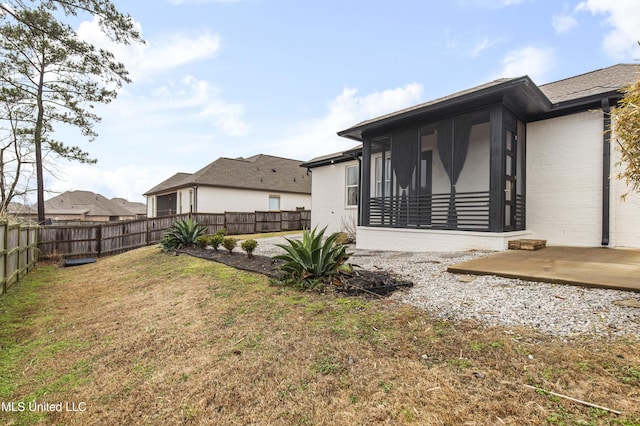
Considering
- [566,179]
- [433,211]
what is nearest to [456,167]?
[433,211]

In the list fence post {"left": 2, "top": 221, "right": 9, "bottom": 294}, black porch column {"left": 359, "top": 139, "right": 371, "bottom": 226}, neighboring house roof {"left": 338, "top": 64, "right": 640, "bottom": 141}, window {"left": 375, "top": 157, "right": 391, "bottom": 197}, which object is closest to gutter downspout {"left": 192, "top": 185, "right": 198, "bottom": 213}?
fence post {"left": 2, "top": 221, "right": 9, "bottom": 294}

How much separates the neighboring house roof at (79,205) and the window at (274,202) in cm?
3055

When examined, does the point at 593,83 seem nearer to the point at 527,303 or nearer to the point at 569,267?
the point at 569,267

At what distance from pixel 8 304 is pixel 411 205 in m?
8.36

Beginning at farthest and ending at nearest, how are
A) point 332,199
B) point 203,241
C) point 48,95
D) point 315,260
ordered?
point 332,199
point 48,95
point 203,241
point 315,260

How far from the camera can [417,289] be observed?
151 inches

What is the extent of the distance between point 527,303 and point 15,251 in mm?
9835

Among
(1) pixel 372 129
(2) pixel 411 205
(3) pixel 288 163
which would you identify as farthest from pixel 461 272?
(3) pixel 288 163

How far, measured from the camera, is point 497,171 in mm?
6078

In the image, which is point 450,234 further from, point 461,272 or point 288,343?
point 288,343

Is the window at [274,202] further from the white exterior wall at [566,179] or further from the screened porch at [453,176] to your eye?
the white exterior wall at [566,179]

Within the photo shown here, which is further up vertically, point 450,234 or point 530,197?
point 530,197

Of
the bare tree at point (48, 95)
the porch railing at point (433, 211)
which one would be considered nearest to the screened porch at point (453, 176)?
the porch railing at point (433, 211)

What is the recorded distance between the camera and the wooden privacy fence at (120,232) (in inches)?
430
